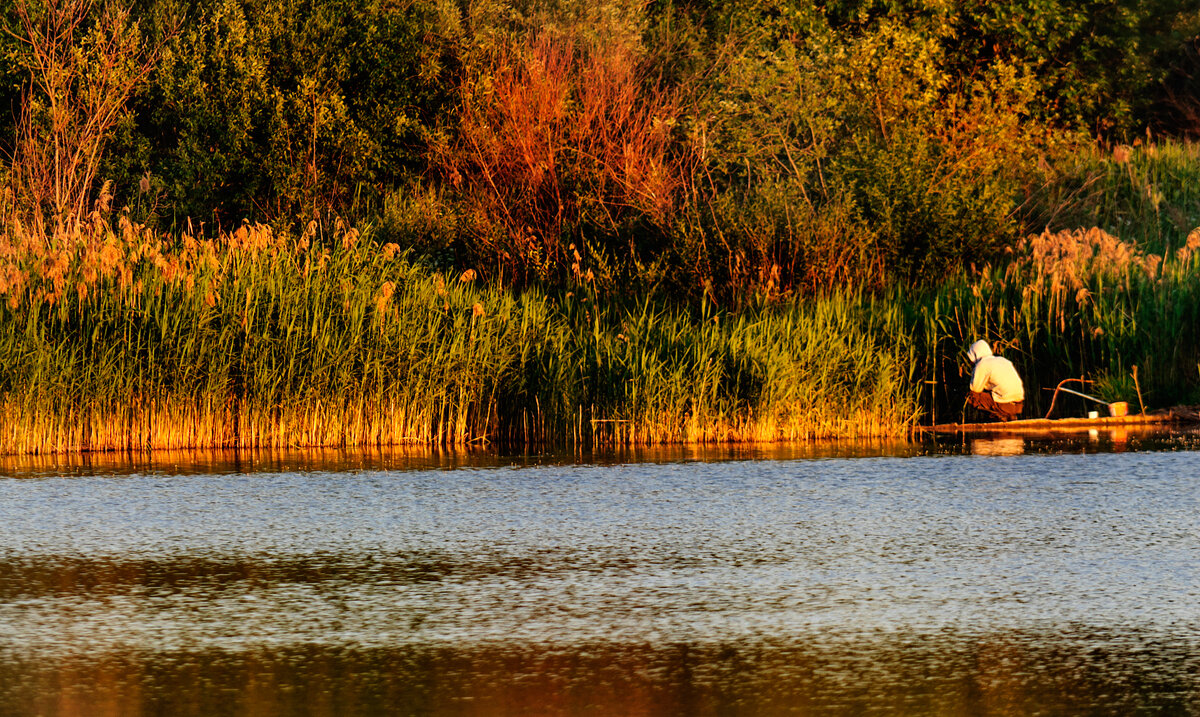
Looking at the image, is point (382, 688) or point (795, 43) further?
point (795, 43)

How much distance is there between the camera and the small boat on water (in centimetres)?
1664

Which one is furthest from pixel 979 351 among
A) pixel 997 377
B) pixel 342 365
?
pixel 342 365

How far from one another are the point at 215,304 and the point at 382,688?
9.91 metres

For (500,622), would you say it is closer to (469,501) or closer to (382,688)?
(382,688)

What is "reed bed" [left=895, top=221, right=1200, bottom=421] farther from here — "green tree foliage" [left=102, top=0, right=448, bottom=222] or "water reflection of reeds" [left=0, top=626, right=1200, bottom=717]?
"green tree foliage" [left=102, top=0, right=448, bottom=222]

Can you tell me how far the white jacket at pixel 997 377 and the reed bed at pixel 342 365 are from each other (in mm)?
780

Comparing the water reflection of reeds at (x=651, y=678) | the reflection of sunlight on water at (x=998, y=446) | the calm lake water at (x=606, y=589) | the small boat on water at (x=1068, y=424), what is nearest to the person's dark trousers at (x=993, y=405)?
the small boat on water at (x=1068, y=424)

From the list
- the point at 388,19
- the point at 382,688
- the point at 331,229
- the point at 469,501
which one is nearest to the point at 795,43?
the point at 388,19

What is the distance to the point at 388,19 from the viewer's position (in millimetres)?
27875

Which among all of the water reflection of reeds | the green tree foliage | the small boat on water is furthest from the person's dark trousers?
the green tree foliage

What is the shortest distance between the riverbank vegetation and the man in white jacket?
655mm

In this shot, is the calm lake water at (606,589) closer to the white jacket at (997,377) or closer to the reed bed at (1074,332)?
the white jacket at (997,377)

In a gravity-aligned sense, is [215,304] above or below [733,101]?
below

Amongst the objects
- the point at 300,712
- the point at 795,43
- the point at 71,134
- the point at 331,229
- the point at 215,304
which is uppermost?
the point at 795,43
